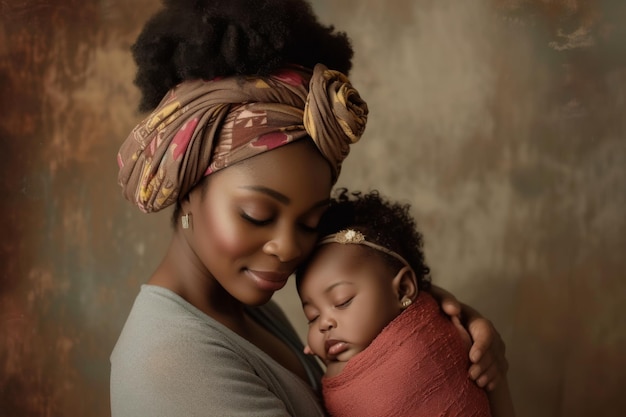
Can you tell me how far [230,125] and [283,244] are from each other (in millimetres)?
255

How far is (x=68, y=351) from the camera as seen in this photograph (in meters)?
2.36

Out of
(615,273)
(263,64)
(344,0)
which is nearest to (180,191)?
(263,64)

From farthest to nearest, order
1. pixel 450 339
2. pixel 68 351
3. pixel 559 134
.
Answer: pixel 559 134, pixel 68 351, pixel 450 339

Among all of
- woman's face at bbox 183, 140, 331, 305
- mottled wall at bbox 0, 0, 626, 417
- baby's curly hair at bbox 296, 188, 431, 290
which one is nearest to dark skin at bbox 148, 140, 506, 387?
woman's face at bbox 183, 140, 331, 305

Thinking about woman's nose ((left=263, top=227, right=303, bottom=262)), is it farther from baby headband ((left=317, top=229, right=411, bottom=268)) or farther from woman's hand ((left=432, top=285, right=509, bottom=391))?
woman's hand ((left=432, top=285, right=509, bottom=391))

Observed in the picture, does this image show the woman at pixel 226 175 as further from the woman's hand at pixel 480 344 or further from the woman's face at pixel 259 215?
the woman's hand at pixel 480 344

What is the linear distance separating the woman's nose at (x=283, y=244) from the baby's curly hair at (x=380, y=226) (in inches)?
7.5

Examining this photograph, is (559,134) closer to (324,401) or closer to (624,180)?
(624,180)

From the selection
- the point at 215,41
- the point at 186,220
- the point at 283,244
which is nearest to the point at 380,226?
the point at 283,244

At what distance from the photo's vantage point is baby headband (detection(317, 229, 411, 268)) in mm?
1605

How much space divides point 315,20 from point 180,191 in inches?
19.7

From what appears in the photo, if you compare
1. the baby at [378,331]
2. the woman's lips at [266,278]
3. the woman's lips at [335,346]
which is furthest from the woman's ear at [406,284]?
the woman's lips at [266,278]

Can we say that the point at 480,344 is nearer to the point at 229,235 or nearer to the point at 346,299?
the point at 346,299

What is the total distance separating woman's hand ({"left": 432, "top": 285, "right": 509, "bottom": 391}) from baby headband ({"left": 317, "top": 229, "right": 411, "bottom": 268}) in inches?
6.4
